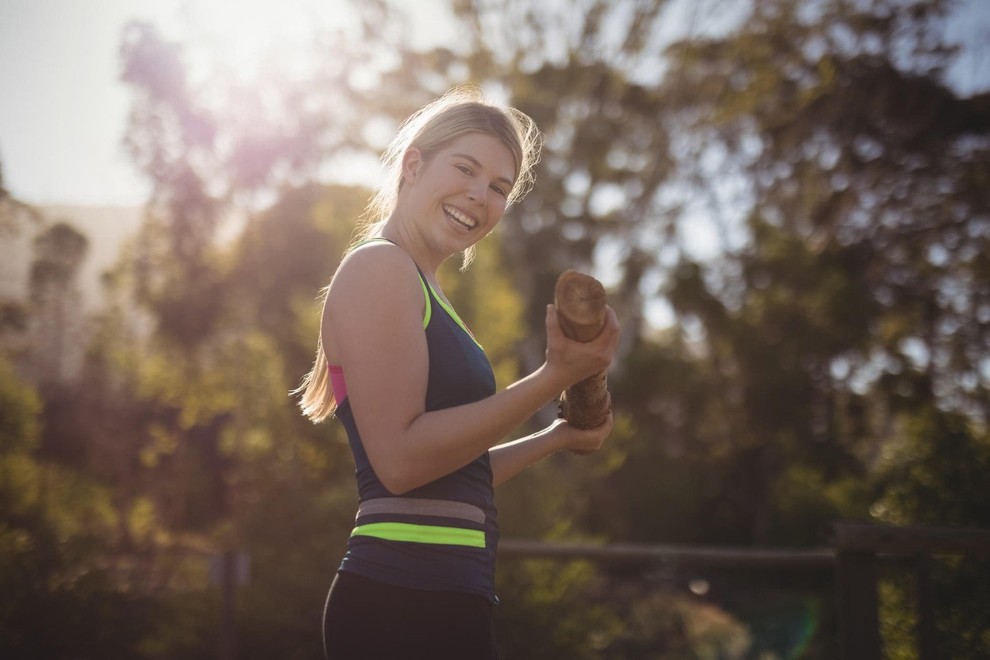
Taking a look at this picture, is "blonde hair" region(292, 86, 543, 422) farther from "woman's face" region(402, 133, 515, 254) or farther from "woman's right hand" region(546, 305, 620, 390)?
"woman's right hand" region(546, 305, 620, 390)

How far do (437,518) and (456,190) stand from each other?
0.53m

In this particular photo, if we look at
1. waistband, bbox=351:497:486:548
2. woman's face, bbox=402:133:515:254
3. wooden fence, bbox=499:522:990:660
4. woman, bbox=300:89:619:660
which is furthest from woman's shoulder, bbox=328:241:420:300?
wooden fence, bbox=499:522:990:660

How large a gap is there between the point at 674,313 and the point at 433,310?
47.4ft

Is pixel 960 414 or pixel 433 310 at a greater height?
pixel 433 310

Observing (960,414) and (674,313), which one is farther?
(674,313)

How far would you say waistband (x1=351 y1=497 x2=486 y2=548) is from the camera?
4.24ft

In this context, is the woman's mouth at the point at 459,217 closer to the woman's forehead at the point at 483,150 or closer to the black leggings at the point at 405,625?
the woman's forehead at the point at 483,150

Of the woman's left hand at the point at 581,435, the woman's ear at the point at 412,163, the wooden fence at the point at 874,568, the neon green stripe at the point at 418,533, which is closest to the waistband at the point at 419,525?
the neon green stripe at the point at 418,533

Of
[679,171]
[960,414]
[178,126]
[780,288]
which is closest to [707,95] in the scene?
[679,171]

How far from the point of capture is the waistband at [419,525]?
4.24 ft

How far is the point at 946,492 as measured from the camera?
3.91m

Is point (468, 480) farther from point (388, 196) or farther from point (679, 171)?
point (679, 171)

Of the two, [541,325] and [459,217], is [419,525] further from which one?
[541,325]

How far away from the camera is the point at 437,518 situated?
4.27 ft
